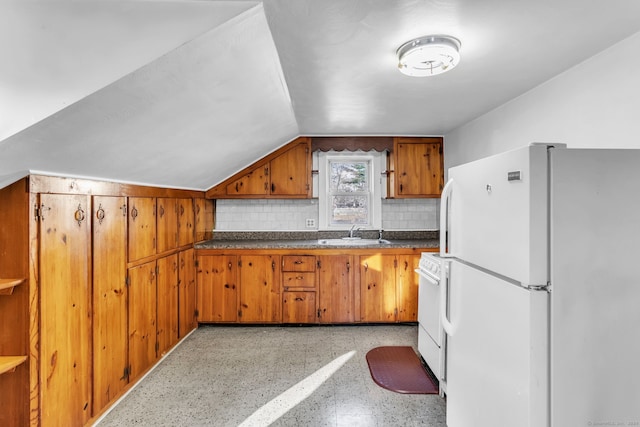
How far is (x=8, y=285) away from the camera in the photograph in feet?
4.58

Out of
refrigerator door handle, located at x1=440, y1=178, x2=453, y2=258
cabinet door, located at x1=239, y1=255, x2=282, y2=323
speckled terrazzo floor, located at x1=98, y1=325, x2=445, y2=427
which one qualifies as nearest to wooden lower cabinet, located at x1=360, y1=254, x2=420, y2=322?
speckled terrazzo floor, located at x1=98, y1=325, x2=445, y2=427

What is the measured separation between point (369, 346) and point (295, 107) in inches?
89.5

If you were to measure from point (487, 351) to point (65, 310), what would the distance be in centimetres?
208

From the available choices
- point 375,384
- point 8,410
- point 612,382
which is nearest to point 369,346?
point 375,384

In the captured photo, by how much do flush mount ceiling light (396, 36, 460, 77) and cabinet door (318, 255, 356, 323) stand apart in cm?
212

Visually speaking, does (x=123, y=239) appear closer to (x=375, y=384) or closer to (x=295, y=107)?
(x=295, y=107)

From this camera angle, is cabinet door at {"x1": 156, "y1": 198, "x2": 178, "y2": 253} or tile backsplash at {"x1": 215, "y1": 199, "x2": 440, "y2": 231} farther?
tile backsplash at {"x1": 215, "y1": 199, "x2": 440, "y2": 231}

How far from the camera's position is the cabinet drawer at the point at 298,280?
343 cm

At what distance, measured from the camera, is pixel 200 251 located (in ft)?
11.3

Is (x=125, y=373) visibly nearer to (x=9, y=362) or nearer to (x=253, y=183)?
(x=9, y=362)

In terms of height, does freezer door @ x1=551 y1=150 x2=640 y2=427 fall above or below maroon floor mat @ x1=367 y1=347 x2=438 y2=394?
above

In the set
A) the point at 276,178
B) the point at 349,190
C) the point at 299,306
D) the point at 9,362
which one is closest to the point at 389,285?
the point at 299,306

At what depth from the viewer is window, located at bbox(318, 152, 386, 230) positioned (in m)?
3.99

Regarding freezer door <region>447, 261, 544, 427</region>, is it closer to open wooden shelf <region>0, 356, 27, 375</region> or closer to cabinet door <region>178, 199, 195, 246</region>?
open wooden shelf <region>0, 356, 27, 375</region>
